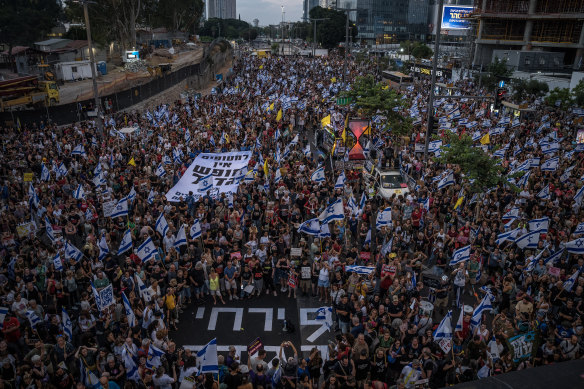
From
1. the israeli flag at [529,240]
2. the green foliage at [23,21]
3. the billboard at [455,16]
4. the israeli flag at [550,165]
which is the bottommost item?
the israeli flag at [529,240]

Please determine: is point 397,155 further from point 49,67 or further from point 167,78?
point 49,67

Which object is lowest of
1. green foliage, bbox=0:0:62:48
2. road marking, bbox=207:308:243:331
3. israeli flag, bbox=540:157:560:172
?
road marking, bbox=207:308:243:331

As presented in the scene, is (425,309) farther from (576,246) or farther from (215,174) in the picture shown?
(215,174)

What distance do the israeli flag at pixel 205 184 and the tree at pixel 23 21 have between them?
53.7m

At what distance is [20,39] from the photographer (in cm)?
6059

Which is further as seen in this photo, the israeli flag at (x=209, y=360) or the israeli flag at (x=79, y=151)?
the israeli flag at (x=79, y=151)

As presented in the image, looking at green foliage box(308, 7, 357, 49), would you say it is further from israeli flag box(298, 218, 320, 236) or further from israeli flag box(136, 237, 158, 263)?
israeli flag box(136, 237, 158, 263)

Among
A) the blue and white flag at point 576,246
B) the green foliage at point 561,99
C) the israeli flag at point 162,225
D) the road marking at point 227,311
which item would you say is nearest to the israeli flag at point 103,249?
the israeli flag at point 162,225

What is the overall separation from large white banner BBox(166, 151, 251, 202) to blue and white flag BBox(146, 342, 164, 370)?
7422 millimetres

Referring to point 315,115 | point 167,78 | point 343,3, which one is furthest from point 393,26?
point 315,115

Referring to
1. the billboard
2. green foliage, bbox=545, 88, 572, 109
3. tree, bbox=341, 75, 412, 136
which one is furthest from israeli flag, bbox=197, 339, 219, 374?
the billboard

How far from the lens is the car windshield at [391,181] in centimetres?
1883

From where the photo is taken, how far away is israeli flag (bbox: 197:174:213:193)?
16.2 meters

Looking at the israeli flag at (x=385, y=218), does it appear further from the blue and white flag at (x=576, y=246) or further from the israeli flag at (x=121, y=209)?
the israeli flag at (x=121, y=209)
